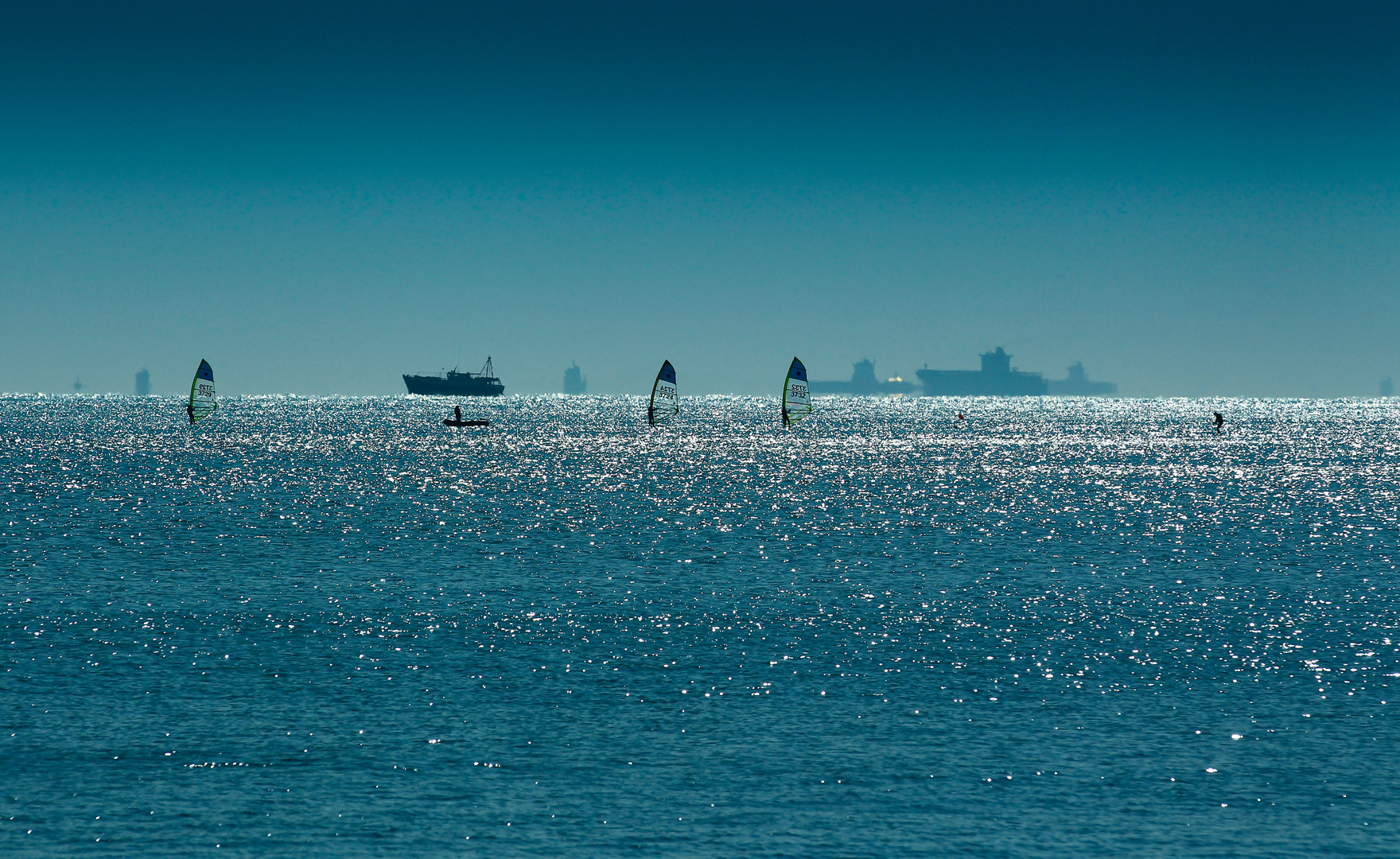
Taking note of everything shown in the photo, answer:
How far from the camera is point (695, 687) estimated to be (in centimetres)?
2741

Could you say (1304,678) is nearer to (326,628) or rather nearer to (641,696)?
(641,696)

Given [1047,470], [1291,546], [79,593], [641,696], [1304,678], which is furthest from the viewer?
[1047,470]

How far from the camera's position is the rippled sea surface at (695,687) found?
18.9 meters

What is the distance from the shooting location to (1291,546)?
5550 centimetres

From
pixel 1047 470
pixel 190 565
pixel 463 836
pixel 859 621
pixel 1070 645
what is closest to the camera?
pixel 463 836

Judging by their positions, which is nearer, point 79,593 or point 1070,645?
point 1070,645

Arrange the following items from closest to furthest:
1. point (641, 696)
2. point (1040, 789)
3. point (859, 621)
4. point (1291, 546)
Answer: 1. point (1040, 789)
2. point (641, 696)
3. point (859, 621)
4. point (1291, 546)

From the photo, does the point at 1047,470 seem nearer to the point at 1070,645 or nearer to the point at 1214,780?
the point at 1070,645

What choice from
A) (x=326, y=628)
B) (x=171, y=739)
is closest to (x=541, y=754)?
(x=171, y=739)

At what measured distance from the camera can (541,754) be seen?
2222 cm

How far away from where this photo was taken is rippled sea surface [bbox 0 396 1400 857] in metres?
18.9

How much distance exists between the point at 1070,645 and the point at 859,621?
20.2 ft

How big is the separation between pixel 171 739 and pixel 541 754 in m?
6.90

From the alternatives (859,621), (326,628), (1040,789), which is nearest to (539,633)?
(326,628)
